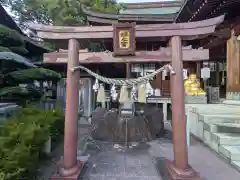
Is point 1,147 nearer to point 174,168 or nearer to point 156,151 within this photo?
point 174,168

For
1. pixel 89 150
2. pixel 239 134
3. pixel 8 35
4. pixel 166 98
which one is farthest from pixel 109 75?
pixel 239 134

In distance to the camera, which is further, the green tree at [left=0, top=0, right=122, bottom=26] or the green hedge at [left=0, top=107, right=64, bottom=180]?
the green tree at [left=0, top=0, right=122, bottom=26]

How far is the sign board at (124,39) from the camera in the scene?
13.9 ft

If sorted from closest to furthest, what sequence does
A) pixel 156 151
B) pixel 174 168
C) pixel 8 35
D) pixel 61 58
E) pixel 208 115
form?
pixel 174 168
pixel 61 58
pixel 156 151
pixel 208 115
pixel 8 35

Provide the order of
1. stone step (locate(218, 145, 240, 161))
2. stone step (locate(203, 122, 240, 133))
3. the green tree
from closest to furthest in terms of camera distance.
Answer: stone step (locate(218, 145, 240, 161)) < stone step (locate(203, 122, 240, 133)) < the green tree

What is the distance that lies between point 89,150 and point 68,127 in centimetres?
216

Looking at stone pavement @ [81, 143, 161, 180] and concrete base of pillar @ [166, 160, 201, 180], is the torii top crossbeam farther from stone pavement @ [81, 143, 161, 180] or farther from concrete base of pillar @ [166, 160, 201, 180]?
stone pavement @ [81, 143, 161, 180]

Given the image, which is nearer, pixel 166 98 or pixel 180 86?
pixel 180 86

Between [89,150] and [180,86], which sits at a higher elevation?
[180,86]

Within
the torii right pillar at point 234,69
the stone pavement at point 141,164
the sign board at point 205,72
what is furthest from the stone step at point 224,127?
the sign board at point 205,72

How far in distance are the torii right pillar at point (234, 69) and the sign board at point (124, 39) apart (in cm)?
529

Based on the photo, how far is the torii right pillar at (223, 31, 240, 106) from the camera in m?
7.86

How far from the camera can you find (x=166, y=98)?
37.8 feet

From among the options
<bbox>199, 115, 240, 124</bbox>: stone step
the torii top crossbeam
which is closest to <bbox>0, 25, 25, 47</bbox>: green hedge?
the torii top crossbeam
